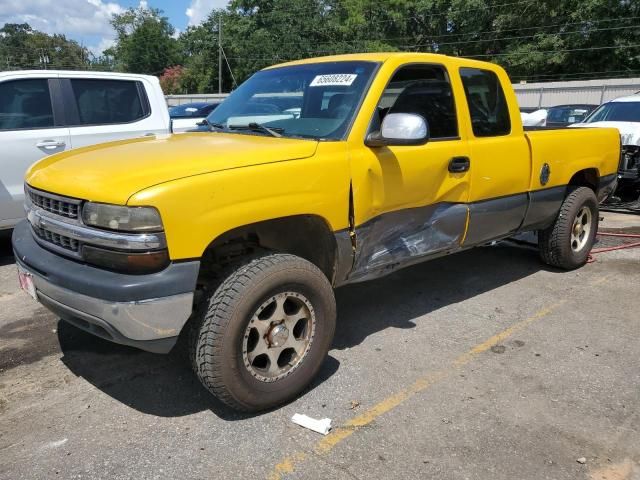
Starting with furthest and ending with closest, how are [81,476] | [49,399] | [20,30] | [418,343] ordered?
1. [20,30]
2. [418,343]
3. [49,399]
4. [81,476]

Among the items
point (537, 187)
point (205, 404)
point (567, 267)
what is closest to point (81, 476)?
point (205, 404)

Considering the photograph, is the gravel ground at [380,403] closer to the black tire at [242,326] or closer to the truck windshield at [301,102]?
the black tire at [242,326]

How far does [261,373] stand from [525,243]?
12.8 feet

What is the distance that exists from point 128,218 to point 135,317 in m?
0.46

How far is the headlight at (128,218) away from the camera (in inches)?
100

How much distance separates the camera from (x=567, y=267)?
5578 mm

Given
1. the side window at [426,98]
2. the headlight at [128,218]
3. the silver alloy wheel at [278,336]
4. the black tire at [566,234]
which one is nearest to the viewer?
the headlight at [128,218]

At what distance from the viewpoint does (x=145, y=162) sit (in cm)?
285

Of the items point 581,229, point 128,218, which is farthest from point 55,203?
point 581,229

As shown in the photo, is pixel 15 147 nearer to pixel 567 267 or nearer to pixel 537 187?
pixel 537 187

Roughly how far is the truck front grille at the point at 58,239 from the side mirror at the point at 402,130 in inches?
68.9

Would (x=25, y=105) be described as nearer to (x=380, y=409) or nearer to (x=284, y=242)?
(x=284, y=242)

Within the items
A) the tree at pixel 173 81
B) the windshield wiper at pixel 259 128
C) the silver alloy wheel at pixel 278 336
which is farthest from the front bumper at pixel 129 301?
the tree at pixel 173 81

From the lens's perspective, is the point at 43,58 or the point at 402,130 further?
the point at 43,58
